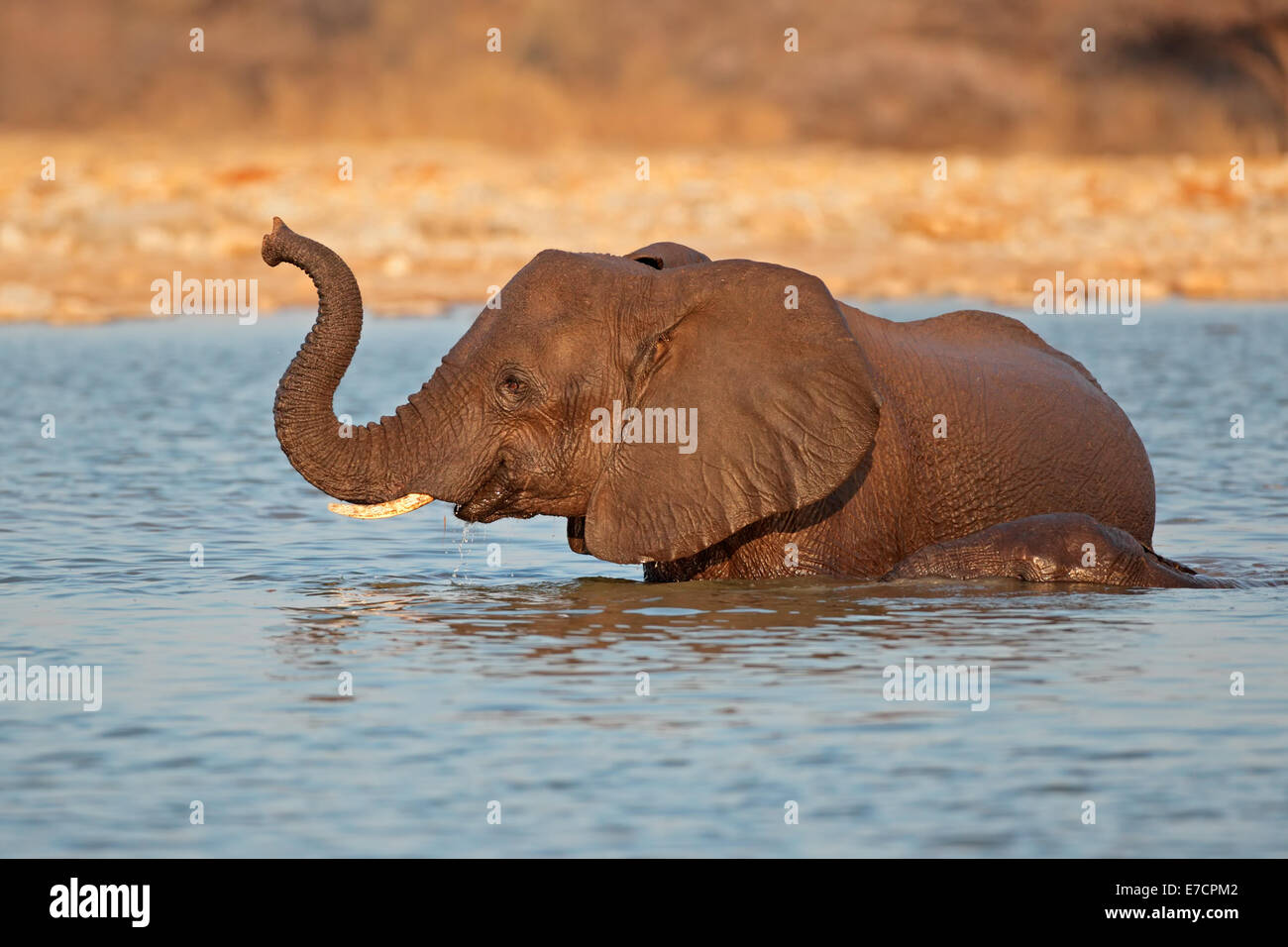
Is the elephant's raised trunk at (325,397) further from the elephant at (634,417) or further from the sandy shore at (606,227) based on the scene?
the sandy shore at (606,227)

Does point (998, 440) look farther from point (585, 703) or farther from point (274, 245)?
point (274, 245)

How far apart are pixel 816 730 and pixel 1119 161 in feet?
237

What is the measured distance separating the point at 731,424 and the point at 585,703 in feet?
5.99

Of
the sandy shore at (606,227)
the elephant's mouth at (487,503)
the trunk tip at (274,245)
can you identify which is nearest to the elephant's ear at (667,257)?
the elephant's mouth at (487,503)

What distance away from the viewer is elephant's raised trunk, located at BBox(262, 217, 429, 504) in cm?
904

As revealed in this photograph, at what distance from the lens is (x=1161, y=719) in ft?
24.9

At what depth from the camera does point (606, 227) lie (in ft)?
148

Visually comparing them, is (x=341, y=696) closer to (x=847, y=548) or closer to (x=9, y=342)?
(x=847, y=548)

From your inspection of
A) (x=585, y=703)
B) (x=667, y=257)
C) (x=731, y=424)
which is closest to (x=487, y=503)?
(x=731, y=424)

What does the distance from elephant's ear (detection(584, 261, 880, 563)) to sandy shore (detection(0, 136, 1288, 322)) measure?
25.3 metres

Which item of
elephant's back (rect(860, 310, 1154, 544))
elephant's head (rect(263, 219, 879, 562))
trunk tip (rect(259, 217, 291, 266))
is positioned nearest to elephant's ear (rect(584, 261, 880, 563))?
elephant's head (rect(263, 219, 879, 562))

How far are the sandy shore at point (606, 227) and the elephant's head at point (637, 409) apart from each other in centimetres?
2501

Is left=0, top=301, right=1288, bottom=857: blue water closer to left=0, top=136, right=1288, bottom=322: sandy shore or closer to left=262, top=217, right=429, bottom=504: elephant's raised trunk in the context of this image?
left=262, top=217, right=429, bottom=504: elephant's raised trunk
